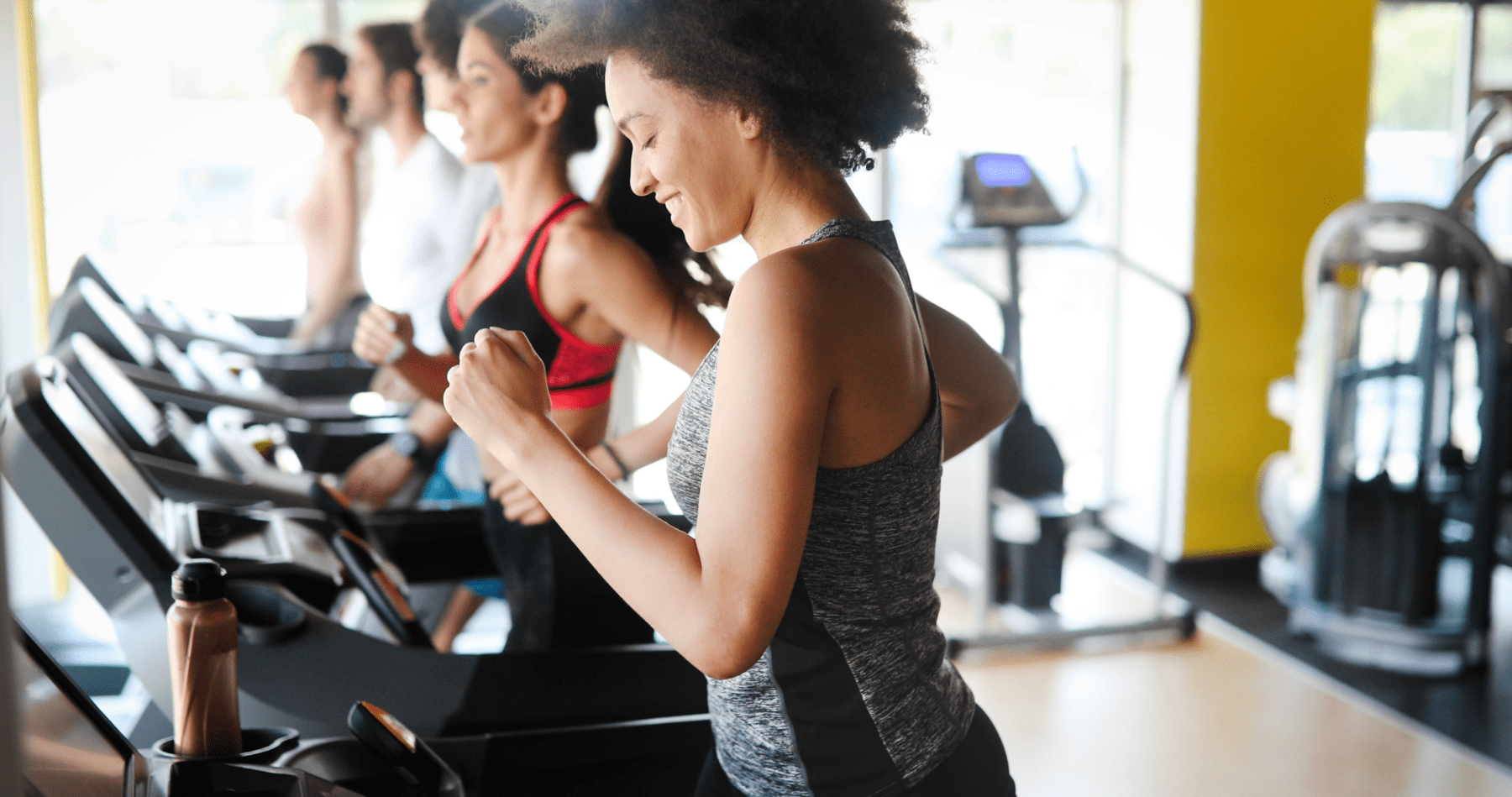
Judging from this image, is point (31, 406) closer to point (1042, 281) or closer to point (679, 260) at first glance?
point (679, 260)

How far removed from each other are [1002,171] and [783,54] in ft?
9.19

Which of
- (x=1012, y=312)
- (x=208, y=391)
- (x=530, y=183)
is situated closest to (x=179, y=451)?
(x=530, y=183)

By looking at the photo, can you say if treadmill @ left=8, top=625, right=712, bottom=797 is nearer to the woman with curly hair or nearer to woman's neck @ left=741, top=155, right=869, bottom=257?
the woman with curly hair

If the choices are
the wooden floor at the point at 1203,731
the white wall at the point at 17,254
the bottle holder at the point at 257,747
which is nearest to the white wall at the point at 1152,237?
the wooden floor at the point at 1203,731

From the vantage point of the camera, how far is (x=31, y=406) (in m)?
1.22

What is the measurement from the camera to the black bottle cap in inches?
38.4

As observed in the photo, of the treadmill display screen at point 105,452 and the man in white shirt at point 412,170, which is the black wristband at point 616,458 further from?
the man in white shirt at point 412,170

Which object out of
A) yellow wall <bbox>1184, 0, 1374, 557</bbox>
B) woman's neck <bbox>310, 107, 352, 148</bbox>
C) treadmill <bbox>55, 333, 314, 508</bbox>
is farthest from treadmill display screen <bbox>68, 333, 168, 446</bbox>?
yellow wall <bbox>1184, 0, 1374, 557</bbox>

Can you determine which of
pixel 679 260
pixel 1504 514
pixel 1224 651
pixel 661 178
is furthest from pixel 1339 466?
pixel 661 178

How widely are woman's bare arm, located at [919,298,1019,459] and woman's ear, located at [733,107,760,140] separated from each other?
304mm

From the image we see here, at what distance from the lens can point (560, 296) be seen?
5.36 ft

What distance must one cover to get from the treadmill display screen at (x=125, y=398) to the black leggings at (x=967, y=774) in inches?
53.2

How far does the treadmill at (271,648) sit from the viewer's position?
1.23 meters

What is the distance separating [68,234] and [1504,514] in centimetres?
517
